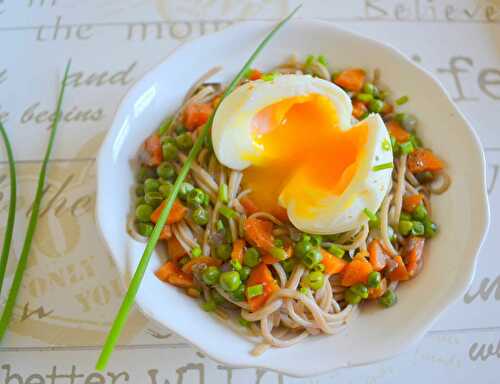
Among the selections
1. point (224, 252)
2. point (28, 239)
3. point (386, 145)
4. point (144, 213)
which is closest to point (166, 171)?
point (144, 213)

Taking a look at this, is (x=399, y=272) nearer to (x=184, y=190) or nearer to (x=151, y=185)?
(x=184, y=190)

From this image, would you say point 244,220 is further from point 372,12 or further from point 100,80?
point 372,12

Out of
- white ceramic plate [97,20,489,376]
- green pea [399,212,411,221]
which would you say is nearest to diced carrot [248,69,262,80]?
white ceramic plate [97,20,489,376]

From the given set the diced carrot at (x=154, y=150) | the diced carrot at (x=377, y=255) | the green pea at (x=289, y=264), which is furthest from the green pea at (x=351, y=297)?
the diced carrot at (x=154, y=150)

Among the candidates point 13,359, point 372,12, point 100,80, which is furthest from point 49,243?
point 372,12

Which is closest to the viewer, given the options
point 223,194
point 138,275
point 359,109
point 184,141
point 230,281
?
point 138,275

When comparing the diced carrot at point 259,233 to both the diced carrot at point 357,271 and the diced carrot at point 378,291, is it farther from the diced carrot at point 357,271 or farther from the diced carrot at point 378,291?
the diced carrot at point 378,291
